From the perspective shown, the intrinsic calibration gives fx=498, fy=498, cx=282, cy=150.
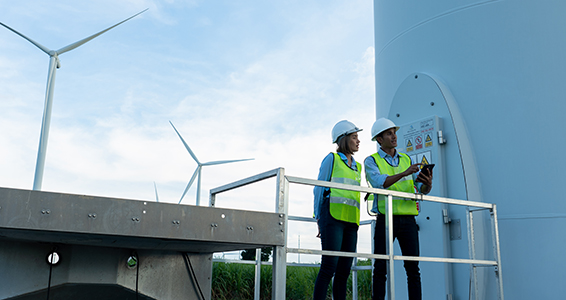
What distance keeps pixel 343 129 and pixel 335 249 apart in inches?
42.5

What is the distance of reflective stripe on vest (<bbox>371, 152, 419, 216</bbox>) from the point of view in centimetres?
434

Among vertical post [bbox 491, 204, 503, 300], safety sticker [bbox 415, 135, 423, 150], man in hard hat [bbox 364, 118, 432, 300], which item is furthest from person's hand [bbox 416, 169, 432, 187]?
safety sticker [bbox 415, 135, 423, 150]

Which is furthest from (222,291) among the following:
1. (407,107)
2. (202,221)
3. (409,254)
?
(202,221)

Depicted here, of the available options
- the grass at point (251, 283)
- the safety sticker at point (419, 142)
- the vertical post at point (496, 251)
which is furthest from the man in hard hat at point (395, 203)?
the grass at point (251, 283)

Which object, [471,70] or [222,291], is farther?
[222,291]

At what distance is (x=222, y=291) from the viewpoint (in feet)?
37.9

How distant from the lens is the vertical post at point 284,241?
3236 mm

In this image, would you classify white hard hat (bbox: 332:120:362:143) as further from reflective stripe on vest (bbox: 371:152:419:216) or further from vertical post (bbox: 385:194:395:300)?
vertical post (bbox: 385:194:395:300)

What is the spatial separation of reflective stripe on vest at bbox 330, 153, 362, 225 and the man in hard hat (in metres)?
0.20

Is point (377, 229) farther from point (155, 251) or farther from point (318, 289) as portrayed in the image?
point (155, 251)

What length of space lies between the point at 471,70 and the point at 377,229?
2.25 meters

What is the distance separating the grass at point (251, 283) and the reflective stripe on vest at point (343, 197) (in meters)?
7.89

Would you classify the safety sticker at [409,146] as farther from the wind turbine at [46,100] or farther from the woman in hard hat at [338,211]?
the wind turbine at [46,100]

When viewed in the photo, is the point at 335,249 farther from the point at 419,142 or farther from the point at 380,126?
the point at 419,142
